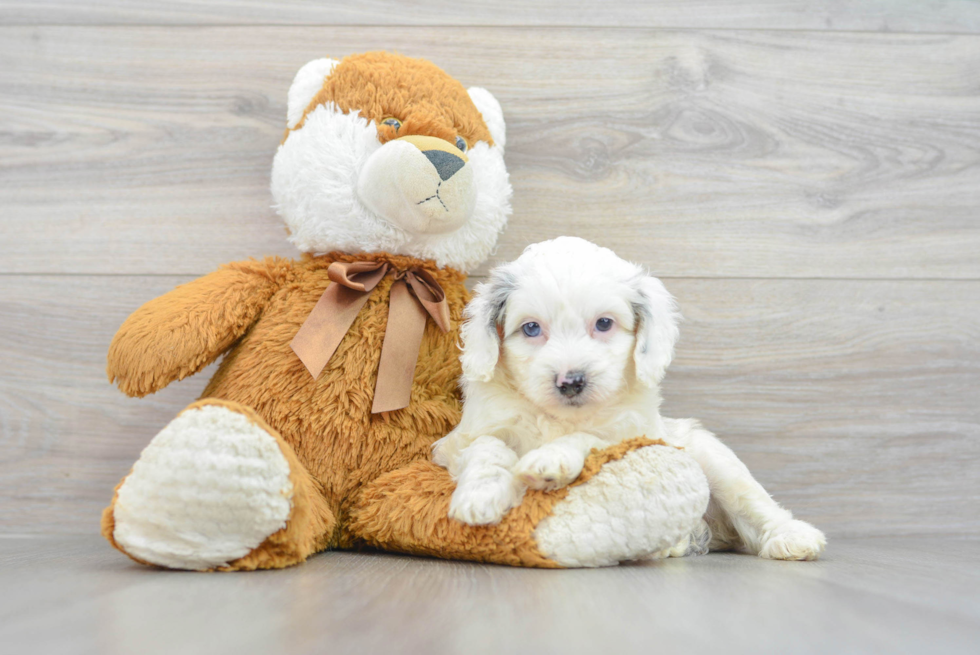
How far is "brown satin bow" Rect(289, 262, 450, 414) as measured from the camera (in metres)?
1.18

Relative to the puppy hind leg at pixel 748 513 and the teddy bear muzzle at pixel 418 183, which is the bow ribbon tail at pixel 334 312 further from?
the puppy hind leg at pixel 748 513

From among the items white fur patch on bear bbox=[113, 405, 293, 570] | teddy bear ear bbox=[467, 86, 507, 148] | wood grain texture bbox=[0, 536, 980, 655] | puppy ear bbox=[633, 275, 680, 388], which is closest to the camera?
wood grain texture bbox=[0, 536, 980, 655]

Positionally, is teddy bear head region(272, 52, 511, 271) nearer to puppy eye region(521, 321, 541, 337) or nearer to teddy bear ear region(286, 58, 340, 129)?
teddy bear ear region(286, 58, 340, 129)

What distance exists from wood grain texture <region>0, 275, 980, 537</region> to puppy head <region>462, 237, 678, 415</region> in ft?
1.55

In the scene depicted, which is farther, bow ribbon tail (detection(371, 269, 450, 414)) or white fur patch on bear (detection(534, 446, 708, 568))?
bow ribbon tail (detection(371, 269, 450, 414))

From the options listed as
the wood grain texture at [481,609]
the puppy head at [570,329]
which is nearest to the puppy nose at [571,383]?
the puppy head at [570,329]

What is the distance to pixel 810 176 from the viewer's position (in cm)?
159

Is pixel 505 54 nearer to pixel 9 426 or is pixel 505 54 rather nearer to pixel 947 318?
pixel 947 318

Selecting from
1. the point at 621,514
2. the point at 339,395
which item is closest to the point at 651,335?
the point at 621,514

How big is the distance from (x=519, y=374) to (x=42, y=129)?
1238 mm

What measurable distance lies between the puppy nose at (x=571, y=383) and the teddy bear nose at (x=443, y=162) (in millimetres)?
404

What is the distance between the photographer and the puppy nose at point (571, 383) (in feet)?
3.36

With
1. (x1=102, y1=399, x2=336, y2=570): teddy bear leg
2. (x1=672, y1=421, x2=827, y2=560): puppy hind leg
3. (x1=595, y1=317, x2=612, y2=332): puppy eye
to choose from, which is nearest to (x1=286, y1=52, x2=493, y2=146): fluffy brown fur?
(x1=595, y1=317, x2=612, y2=332): puppy eye

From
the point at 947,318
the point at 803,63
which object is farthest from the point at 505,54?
the point at 947,318
